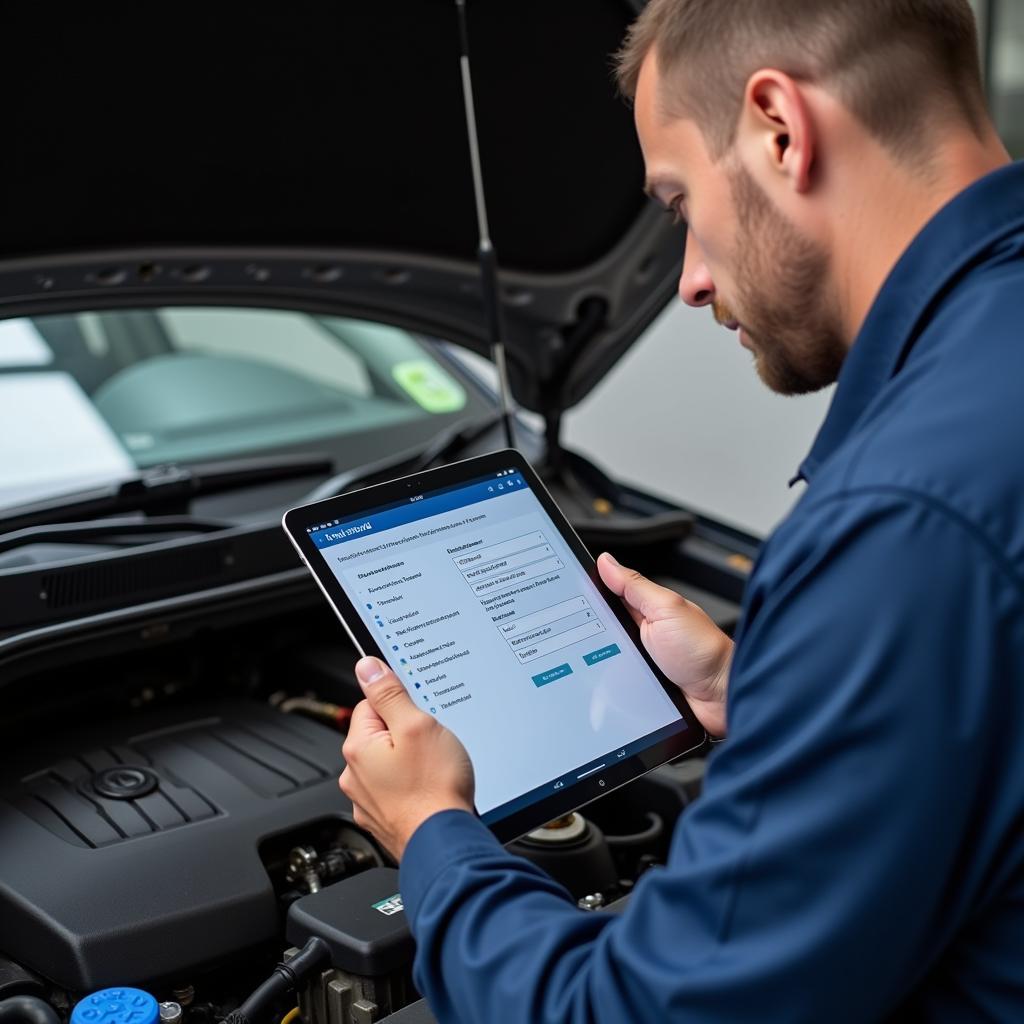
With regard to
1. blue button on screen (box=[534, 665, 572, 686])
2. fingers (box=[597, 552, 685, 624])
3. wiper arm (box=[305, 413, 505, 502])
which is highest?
fingers (box=[597, 552, 685, 624])

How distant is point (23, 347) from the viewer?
212cm

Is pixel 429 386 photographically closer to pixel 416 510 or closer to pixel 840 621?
pixel 416 510

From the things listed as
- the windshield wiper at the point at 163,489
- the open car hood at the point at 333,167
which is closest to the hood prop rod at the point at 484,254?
the open car hood at the point at 333,167

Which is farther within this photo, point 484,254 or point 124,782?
point 484,254

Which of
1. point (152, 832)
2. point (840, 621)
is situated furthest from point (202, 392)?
point (840, 621)

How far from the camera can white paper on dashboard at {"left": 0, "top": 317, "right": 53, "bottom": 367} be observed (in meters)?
2.10

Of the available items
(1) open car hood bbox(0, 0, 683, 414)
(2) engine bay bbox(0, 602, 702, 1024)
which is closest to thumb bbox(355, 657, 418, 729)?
(2) engine bay bbox(0, 602, 702, 1024)

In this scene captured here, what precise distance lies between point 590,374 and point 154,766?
100 cm

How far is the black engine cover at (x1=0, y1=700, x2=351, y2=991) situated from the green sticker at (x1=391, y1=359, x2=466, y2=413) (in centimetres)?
77

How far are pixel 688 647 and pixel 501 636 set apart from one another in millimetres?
194

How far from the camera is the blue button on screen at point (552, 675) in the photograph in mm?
1297

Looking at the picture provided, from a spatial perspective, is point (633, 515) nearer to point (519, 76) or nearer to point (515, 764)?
point (519, 76)

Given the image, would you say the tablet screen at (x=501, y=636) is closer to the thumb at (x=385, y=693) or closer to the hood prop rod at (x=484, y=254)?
the thumb at (x=385, y=693)

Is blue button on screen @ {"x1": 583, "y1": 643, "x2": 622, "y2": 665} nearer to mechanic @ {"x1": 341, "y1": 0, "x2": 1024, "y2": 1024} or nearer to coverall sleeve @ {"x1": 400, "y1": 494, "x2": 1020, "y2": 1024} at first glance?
mechanic @ {"x1": 341, "y1": 0, "x2": 1024, "y2": 1024}
